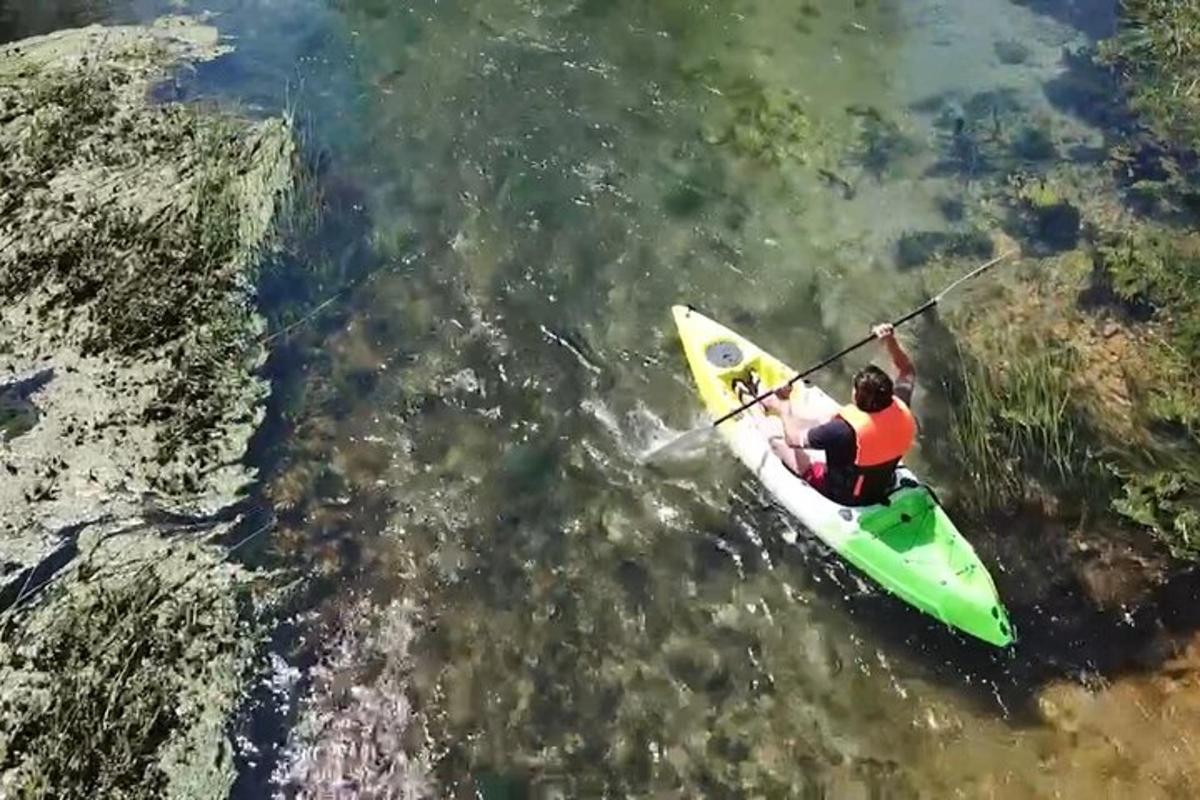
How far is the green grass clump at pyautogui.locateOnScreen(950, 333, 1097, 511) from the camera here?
881 centimetres

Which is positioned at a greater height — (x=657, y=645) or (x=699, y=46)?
(x=699, y=46)

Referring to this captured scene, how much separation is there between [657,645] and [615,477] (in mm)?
1592

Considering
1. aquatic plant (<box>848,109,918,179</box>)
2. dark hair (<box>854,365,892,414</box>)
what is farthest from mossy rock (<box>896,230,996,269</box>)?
dark hair (<box>854,365,892,414</box>)

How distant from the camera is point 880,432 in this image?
796cm

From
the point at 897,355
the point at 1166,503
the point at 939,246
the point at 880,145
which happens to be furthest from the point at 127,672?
the point at 880,145

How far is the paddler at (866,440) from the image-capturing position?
788cm

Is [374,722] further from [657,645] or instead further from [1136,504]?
[1136,504]

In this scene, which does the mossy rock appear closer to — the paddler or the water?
the water

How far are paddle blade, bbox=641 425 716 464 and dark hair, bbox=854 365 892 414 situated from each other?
6.30 feet

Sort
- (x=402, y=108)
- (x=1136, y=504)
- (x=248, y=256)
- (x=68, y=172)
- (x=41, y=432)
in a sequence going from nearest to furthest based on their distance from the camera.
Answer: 1. (x=1136, y=504)
2. (x=41, y=432)
3. (x=248, y=256)
4. (x=68, y=172)
5. (x=402, y=108)

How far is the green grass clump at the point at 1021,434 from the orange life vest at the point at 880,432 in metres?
1.16

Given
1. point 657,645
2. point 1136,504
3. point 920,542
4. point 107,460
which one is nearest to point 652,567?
point 657,645

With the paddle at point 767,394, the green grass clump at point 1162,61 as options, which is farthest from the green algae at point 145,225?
the green grass clump at point 1162,61

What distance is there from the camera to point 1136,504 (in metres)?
8.53
